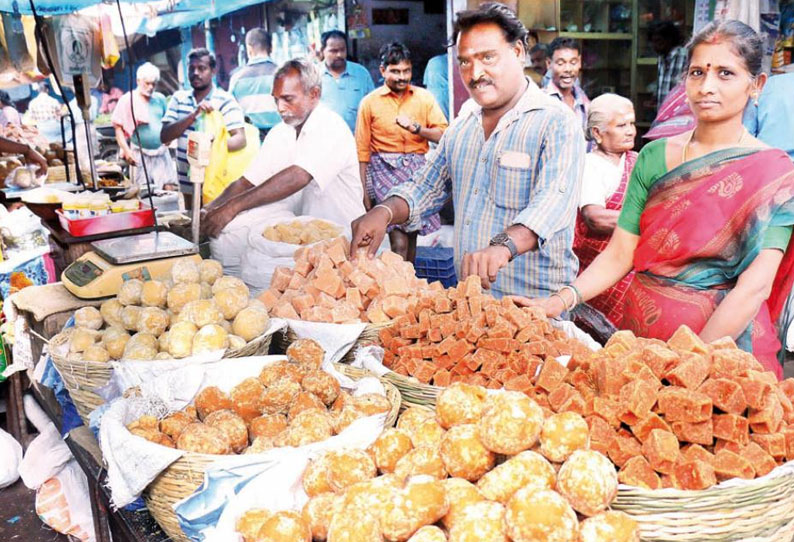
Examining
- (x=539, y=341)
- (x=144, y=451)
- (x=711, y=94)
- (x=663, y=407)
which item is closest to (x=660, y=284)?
(x=711, y=94)

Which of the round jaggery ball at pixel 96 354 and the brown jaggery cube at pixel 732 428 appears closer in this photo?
the brown jaggery cube at pixel 732 428

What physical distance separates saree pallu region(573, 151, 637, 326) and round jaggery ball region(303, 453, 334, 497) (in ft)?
6.88

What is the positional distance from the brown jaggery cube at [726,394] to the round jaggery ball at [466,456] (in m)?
0.43

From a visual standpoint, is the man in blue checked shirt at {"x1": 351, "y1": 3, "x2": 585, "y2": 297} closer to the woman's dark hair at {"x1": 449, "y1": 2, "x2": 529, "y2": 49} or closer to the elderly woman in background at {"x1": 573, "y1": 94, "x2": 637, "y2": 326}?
the woman's dark hair at {"x1": 449, "y1": 2, "x2": 529, "y2": 49}

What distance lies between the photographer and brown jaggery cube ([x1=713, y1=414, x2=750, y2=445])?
4.17ft

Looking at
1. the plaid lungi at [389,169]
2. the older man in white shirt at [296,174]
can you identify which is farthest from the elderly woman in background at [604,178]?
the plaid lungi at [389,169]

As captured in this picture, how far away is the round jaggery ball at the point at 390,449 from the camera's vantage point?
4.34 ft

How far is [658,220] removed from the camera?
221 centimetres

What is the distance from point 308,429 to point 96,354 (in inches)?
36.7

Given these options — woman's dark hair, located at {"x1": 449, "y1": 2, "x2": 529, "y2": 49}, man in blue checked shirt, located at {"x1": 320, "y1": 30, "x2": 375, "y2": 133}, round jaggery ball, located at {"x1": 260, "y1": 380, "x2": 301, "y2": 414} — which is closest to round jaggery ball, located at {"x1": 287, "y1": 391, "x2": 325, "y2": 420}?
round jaggery ball, located at {"x1": 260, "y1": 380, "x2": 301, "y2": 414}

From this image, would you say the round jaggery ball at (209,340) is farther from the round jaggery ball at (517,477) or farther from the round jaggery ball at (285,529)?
the round jaggery ball at (517,477)

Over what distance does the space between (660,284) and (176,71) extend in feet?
12.2

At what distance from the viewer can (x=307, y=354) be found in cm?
193

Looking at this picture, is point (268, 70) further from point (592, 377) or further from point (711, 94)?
point (592, 377)
